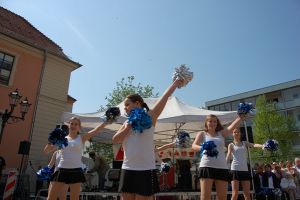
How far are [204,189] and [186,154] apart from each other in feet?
25.7

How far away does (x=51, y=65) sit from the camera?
18.8 m

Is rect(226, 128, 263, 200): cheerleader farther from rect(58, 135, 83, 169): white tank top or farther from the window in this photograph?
the window

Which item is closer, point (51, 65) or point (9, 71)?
point (9, 71)

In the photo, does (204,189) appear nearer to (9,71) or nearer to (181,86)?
(181,86)

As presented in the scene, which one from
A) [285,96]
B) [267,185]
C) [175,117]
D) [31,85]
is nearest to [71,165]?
[175,117]

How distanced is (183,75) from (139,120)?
696mm

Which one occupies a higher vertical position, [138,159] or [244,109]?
[244,109]

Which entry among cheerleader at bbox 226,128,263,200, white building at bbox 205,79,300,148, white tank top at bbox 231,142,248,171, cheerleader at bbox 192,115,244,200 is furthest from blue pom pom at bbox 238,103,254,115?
white building at bbox 205,79,300,148

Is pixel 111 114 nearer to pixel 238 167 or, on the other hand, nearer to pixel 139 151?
pixel 139 151

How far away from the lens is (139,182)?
272cm

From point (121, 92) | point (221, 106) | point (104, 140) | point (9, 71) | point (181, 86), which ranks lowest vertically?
point (181, 86)

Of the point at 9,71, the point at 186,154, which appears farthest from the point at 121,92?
the point at 186,154

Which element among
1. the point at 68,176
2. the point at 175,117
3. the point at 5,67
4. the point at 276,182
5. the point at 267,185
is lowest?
the point at 68,176

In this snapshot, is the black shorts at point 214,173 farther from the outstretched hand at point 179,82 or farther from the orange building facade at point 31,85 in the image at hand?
the orange building facade at point 31,85
